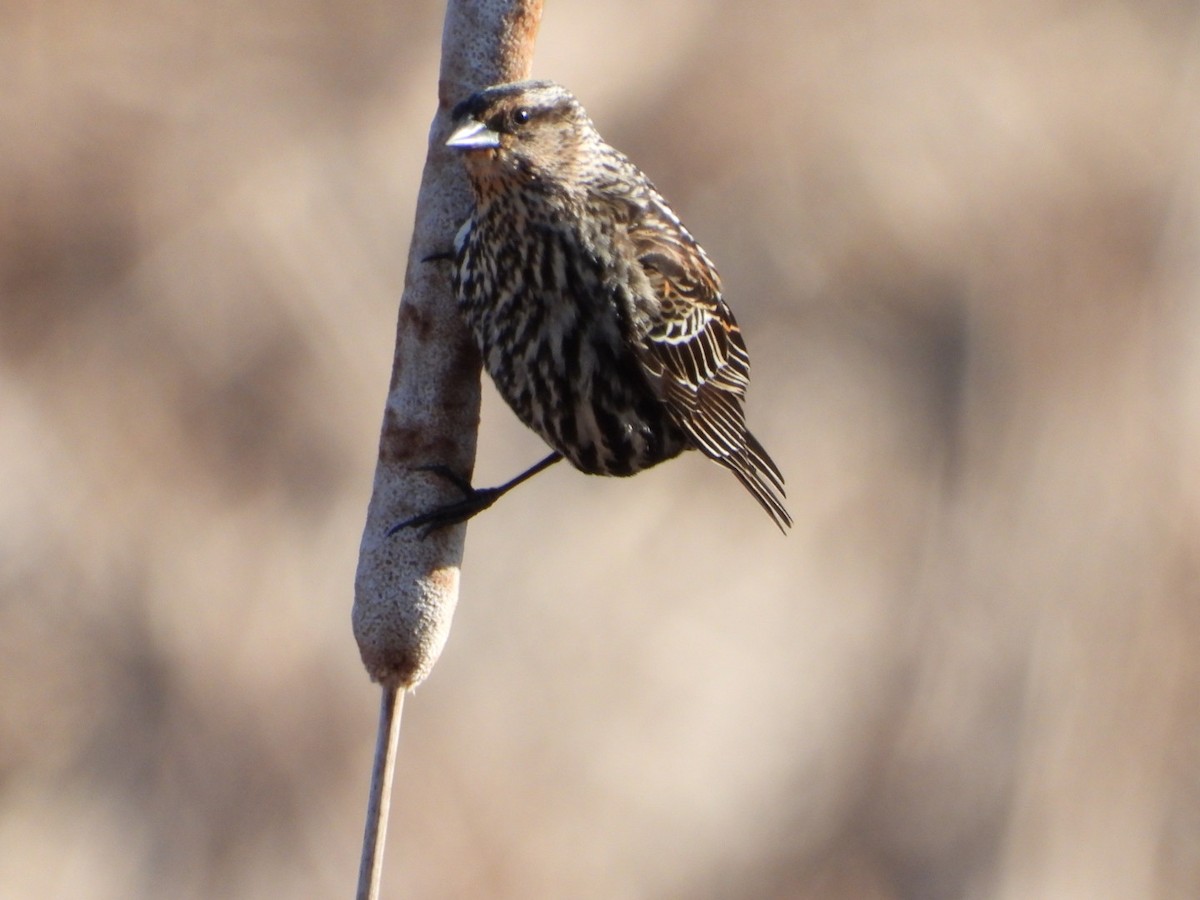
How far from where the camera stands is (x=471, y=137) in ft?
6.00

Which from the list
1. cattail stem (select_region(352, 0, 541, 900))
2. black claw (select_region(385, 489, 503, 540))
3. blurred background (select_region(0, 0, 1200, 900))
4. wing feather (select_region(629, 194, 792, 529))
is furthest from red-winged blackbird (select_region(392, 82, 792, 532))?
blurred background (select_region(0, 0, 1200, 900))

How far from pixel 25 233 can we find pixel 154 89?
1.71 ft

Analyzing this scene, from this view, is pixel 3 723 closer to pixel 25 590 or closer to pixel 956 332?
pixel 25 590

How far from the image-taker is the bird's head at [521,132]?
1.82 m

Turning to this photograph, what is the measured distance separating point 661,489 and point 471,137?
2712 millimetres

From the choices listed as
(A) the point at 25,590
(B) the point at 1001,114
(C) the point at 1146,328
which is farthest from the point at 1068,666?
(A) the point at 25,590

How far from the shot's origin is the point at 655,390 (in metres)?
2.36

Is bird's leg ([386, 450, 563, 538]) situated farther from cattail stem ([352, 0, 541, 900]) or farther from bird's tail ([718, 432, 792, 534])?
bird's tail ([718, 432, 792, 534])

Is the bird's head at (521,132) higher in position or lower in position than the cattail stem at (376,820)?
higher

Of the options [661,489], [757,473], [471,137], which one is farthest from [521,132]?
[661,489]

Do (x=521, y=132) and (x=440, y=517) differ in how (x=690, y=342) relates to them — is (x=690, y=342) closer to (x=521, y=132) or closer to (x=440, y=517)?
(x=521, y=132)

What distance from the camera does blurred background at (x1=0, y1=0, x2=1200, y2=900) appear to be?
3.98 meters

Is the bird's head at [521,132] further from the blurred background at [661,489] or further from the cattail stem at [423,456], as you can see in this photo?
the blurred background at [661,489]

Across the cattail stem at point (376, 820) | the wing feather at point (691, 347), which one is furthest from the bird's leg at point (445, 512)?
the wing feather at point (691, 347)
